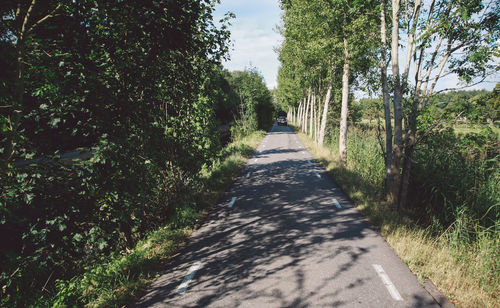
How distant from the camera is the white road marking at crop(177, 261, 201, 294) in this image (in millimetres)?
3856

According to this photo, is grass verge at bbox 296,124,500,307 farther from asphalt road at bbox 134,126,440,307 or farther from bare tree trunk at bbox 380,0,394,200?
bare tree trunk at bbox 380,0,394,200

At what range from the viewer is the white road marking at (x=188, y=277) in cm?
386

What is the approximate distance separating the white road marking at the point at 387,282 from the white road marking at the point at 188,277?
3.22 m

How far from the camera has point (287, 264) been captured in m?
4.40

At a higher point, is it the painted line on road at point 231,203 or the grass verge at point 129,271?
the painted line on road at point 231,203

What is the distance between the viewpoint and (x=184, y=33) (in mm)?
5066

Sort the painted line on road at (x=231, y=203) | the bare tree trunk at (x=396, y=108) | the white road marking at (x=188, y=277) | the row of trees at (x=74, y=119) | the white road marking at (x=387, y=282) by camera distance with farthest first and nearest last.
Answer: the painted line on road at (x=231, y=203)
the bare tree trunk at (x=396, y=108)
the white road marking at (x=188, y=277)
the white road marking at (x=387, y=282)
the row of trees at (x=74, y=119)

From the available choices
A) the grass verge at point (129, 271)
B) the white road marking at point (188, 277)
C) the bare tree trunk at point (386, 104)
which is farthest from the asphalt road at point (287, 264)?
the bare tree trunk at point (386, 104)

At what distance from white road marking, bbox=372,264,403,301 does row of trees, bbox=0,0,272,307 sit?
4357 millimetres

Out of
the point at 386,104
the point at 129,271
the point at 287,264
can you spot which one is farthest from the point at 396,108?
the point at 129,271

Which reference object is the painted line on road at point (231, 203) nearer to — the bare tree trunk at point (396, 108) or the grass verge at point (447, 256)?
the grass verge at point (447, 256)

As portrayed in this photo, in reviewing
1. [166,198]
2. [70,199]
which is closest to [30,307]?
[70,199]

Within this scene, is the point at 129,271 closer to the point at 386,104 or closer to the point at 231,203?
the point at 231,203

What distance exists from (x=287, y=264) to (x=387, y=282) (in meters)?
1.64
